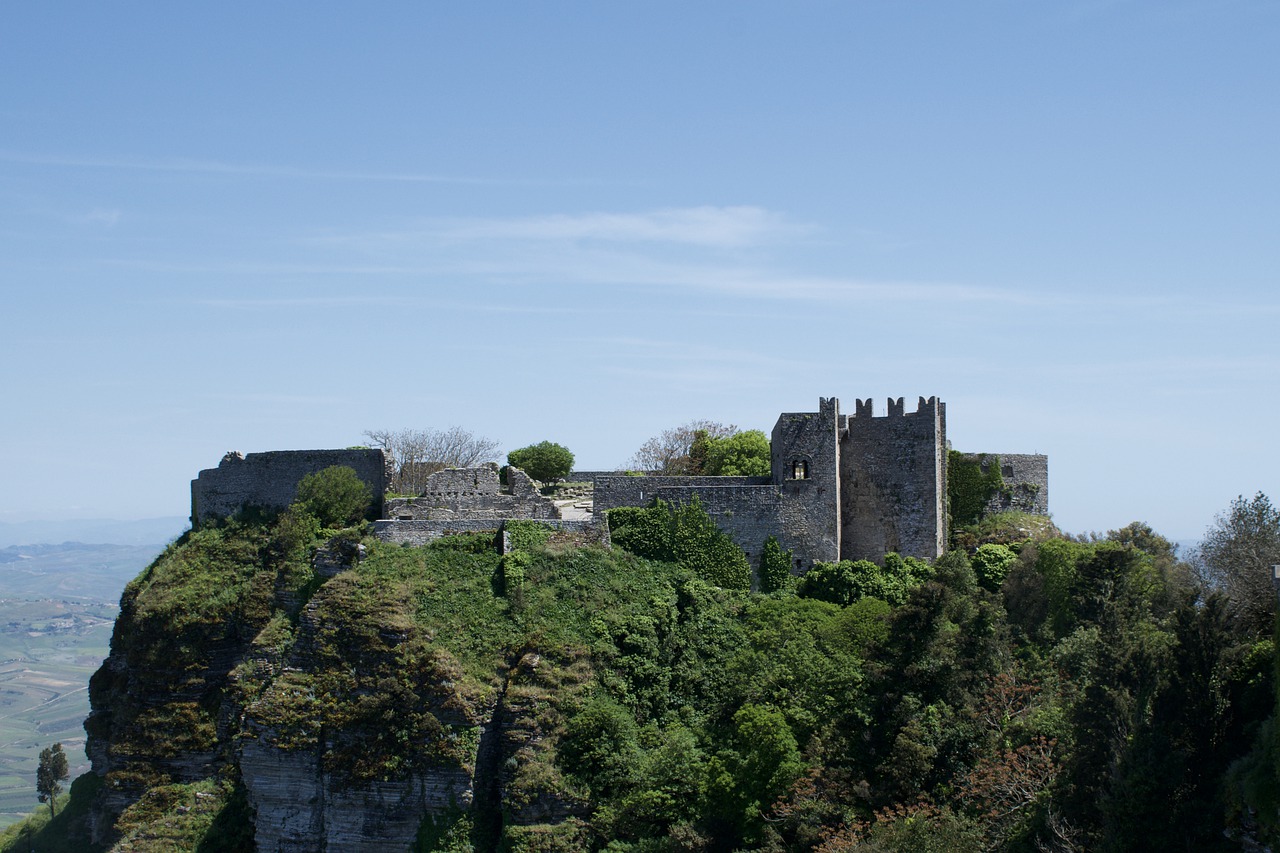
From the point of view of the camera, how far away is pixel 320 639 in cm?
3819

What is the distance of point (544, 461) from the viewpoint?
51.4 meters

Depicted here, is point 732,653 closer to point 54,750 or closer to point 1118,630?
point 1118,630

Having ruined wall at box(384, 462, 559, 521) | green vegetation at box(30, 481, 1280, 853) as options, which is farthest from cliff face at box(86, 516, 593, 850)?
ruined wall at box(384, 462, 559, 521)

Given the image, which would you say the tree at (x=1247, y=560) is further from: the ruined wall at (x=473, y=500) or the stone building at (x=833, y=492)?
the ruined wall at (x=473, y=500)

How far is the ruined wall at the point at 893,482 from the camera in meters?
43.0

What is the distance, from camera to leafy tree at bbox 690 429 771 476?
51469 millimetres

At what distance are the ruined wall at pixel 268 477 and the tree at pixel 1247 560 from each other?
27.1 meters

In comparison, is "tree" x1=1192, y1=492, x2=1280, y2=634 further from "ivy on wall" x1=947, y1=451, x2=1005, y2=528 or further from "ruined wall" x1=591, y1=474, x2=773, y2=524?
"ruined wall" x1=591, y1=474, x2=773, y2=524

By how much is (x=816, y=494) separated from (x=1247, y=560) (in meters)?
13.0

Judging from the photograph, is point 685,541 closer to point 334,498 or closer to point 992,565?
point 992,565

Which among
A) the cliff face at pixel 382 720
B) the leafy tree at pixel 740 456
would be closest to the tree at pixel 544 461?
the leafy tree at pixel 740 456

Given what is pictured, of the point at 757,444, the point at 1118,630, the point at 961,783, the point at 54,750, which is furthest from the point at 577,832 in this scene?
the point at 54,750

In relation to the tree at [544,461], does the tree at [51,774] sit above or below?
below

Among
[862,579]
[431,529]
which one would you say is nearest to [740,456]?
[862,579]
